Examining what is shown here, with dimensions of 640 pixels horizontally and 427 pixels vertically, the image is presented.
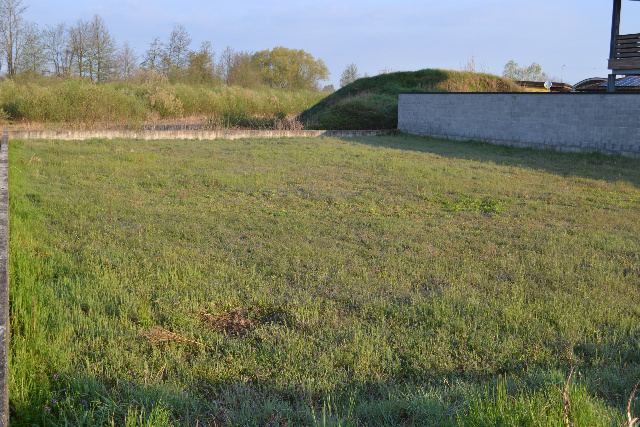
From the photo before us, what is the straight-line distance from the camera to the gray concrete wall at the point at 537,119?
48.5 feet

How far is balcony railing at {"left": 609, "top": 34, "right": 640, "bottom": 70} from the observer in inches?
583

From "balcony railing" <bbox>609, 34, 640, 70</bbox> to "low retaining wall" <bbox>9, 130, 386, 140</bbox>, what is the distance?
9.87 meters

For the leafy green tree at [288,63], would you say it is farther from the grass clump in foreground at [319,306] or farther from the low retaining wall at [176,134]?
the grass clump in foreground at [319,306]

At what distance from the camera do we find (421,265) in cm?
543

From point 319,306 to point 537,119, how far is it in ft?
49.9

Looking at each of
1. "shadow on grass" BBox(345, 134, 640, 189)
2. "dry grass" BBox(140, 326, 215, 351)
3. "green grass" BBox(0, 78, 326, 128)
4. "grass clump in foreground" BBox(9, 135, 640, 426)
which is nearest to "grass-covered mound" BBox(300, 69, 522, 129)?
"green grass" BBox(0, 78, 326, 128)

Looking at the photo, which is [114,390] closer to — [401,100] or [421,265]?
[421,265]

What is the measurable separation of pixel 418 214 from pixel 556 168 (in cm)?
689

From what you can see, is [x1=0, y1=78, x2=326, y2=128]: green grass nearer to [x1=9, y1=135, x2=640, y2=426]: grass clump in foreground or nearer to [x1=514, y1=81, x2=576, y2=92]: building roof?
[x1=9, y1=135, x2=640, y2=426]: grass clump in foreground

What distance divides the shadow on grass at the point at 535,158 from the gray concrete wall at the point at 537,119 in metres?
0.50

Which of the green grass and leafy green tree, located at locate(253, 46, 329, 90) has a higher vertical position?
leafy green tree, located at locate(253, 46, 329, 90)

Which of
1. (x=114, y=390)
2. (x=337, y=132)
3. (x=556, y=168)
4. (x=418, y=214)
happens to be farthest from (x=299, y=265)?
(x=337, y=132)

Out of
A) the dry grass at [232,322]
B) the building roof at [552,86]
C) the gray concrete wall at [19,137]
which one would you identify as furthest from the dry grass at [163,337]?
the building roof at [552,86]

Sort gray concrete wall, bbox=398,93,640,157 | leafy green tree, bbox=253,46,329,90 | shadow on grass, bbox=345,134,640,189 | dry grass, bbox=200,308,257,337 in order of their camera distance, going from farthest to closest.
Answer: leafy green tree, bbox=253,46,329,90
gray concrete wall, bbox=398,93,640,157
shadow on grass, bbox=345,134,640,189
dry grass, bbox=200,308,257,337
